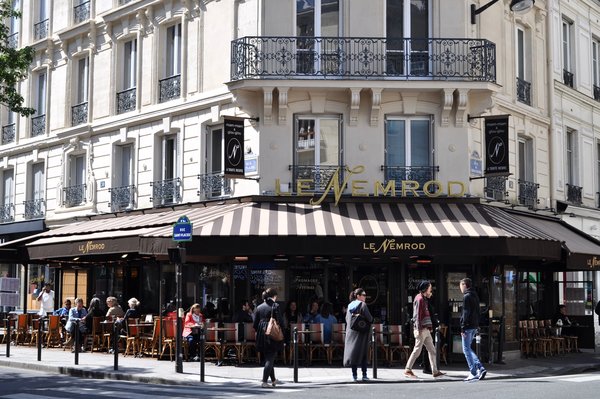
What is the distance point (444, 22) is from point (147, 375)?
33.6 feet

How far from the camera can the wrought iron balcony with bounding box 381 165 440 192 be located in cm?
2025

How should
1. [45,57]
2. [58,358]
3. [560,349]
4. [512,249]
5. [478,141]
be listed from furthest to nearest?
[45,57]
[560,349]
[478,141]
[58,358]
[512,249]

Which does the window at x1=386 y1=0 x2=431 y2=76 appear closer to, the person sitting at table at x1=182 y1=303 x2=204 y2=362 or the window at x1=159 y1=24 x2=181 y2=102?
the window at x1=159 y1=24 x2=181 y2=102

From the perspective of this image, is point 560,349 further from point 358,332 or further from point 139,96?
point 139,96

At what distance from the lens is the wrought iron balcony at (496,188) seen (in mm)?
21219

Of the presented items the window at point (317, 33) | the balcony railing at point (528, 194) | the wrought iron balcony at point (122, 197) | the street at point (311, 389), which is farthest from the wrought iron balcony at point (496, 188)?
the wrought iron balcony at point (122, 197)

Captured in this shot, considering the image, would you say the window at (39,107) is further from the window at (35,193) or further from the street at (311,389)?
the street at (311,389)

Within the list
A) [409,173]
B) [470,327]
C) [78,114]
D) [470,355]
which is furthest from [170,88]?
[470,355]

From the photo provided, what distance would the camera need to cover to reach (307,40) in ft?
66.3

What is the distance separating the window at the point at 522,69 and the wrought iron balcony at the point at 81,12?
39.3ft

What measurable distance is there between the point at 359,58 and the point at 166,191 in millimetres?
6029

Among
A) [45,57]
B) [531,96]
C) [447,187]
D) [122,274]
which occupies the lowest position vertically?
[122,274]

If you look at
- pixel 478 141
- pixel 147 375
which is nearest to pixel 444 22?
pixel 478 141

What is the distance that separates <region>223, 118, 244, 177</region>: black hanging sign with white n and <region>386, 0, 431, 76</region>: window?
11.8 ft
